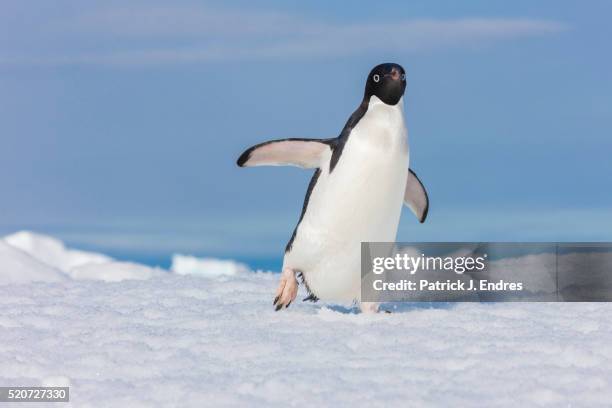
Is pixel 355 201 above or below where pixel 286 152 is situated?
below

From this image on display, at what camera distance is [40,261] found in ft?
34.9

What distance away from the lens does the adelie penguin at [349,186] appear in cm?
643

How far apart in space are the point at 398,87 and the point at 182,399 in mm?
2878

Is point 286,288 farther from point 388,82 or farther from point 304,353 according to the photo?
point 388,82

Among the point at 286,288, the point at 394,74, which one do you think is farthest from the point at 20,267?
the point at 394,74

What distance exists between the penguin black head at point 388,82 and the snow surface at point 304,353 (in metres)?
1.59

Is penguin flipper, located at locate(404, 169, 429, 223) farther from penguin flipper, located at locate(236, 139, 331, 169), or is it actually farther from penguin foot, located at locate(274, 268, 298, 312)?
penguin foot, located at locate(274, 268, 298, 312)

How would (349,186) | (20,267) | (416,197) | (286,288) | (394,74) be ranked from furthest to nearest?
(20,267), (416,197), (286,288), (349,186), (394,74)

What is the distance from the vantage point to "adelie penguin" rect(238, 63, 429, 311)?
6.43 m

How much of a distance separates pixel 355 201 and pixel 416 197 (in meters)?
0.98

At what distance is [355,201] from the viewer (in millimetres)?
6492

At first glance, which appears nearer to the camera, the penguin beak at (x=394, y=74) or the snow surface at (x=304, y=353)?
the snow surface at (x=304, y=353)

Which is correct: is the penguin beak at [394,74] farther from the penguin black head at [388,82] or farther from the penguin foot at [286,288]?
the penguin foot at [286,288]

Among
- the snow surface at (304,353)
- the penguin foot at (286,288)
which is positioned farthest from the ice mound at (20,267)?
the penguin foot at (286,288)
